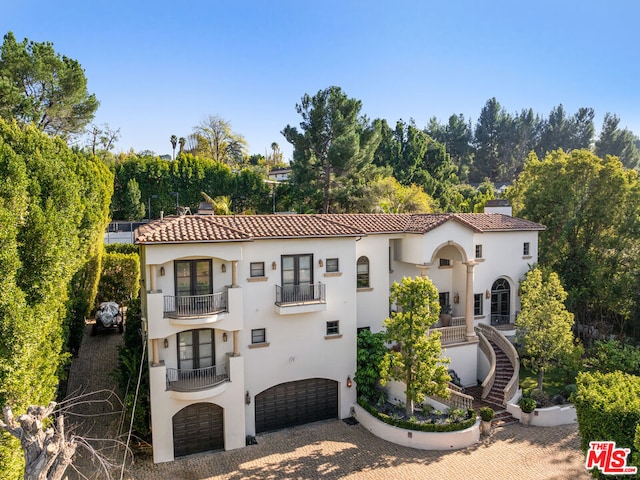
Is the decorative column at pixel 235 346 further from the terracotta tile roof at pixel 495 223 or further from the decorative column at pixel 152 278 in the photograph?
the terracotta tile roof at pixel 495 223

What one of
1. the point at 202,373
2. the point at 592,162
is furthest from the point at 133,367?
the point at 592,162

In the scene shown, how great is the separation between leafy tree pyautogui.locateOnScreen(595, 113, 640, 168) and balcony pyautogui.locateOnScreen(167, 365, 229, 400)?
98.0 metres

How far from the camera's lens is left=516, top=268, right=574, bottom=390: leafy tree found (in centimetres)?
2361

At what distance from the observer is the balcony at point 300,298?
790 inches

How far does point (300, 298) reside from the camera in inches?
817

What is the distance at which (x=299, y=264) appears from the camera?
69.2 ft

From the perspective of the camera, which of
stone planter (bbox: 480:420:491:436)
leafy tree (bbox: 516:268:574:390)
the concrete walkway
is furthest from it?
leafy tree (bbox: 516:268:574:390)

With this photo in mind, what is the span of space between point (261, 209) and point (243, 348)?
39268 mm

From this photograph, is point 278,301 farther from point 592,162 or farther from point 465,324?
point 592,162

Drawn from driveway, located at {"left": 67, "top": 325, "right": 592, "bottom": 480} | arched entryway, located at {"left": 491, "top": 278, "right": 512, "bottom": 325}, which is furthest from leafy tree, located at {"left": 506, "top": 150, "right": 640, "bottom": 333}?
driveway, located at {"left": 67, "top": 325, "right": 592, "bottom": 480}

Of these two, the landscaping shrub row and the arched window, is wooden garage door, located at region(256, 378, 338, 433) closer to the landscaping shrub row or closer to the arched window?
the landscaping shrub row

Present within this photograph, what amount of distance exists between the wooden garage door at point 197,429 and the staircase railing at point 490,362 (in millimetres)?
13770

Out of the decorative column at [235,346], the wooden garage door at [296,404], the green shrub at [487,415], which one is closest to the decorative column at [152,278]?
the decorative column at [235,346]

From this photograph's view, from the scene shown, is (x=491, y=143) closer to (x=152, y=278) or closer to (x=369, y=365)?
(x=369, y=365)
